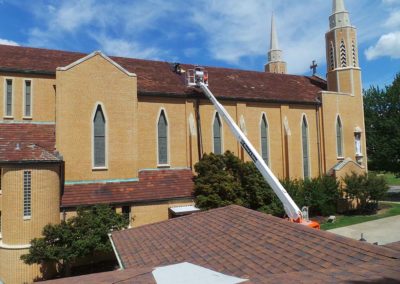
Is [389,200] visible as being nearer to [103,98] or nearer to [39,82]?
[103,98]

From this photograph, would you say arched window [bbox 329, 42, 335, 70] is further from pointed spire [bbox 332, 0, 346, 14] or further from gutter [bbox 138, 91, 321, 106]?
gutter [bbox 138, 91, 321, 106]

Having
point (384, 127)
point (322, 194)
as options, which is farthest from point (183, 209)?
point (384, 127)

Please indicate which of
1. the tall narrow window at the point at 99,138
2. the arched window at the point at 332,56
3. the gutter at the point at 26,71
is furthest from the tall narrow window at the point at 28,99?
the arched window at the point at 332,56

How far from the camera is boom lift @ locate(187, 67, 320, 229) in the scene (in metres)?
17.1

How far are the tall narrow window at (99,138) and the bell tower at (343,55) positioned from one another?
74.1 feet

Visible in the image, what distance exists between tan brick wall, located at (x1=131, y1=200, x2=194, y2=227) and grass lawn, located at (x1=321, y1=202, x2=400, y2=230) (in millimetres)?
10667

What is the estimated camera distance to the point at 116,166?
23.3 meters

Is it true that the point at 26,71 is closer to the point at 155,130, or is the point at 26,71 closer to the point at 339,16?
the point at 155,130

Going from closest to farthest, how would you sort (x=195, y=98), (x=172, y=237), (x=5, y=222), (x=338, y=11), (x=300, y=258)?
(x=300, y=258), (x=172, y=237), (x=5, y=222), (x=195, y=98), (x=338, y=11)

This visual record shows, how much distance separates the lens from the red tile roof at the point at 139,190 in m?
21.0

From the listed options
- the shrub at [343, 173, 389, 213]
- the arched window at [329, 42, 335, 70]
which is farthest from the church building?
the arched window at [329, 42, 335, 70]

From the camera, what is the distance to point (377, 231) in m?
23.1

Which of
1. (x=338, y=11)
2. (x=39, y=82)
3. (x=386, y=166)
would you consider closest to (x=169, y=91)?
(x=39, y=82)

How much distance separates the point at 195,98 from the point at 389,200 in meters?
23.9
